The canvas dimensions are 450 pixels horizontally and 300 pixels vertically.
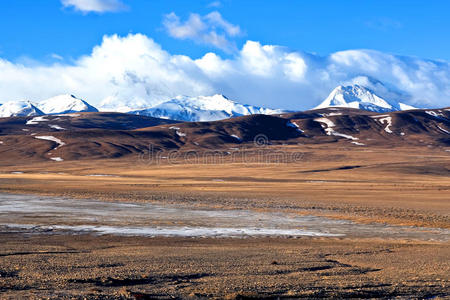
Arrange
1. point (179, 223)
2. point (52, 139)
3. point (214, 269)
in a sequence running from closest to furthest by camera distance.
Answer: point (214, 269)
point (179, 223)
point (52, 139)

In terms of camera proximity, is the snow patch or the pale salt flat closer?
the pale salt flat

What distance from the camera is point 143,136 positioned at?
19800cm

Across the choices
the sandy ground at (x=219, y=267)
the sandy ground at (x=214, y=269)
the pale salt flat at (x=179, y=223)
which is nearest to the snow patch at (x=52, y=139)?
the pale salt flat at (x=179, y=223)

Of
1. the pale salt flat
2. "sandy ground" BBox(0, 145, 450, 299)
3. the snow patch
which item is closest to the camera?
"sandy ground" BBox(0, 145, 450, 299)

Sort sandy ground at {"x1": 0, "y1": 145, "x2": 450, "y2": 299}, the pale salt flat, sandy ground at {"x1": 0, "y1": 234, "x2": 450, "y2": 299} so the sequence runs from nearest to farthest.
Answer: sandy ground at {"x1": 0, "y1": 234, "x2": 450, "y2": 299}, sandy ground at {"x1": 0, "y1": 145, "x2": 450, "y2": 299}, the pale salt flat

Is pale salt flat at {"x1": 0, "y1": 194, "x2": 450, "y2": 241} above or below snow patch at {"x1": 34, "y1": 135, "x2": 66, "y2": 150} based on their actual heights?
below

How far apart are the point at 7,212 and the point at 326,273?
2441cm

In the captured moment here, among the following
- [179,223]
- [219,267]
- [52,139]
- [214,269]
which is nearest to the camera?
[214,269]

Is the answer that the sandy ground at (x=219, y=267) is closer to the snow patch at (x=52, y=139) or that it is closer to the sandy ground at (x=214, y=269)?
the sandy ground at (x=214, y=269)

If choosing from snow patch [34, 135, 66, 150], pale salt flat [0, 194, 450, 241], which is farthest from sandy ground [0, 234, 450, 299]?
snow patch [34, 135, 66, 150]

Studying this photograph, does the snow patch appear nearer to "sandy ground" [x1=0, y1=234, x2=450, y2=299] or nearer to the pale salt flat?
the pale salt flat

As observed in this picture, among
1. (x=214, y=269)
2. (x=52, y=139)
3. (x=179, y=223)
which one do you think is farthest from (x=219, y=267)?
(x=52, y=139)

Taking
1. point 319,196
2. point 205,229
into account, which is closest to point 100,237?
point 205,229

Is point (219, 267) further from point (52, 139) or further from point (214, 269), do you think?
point (52, 139)
